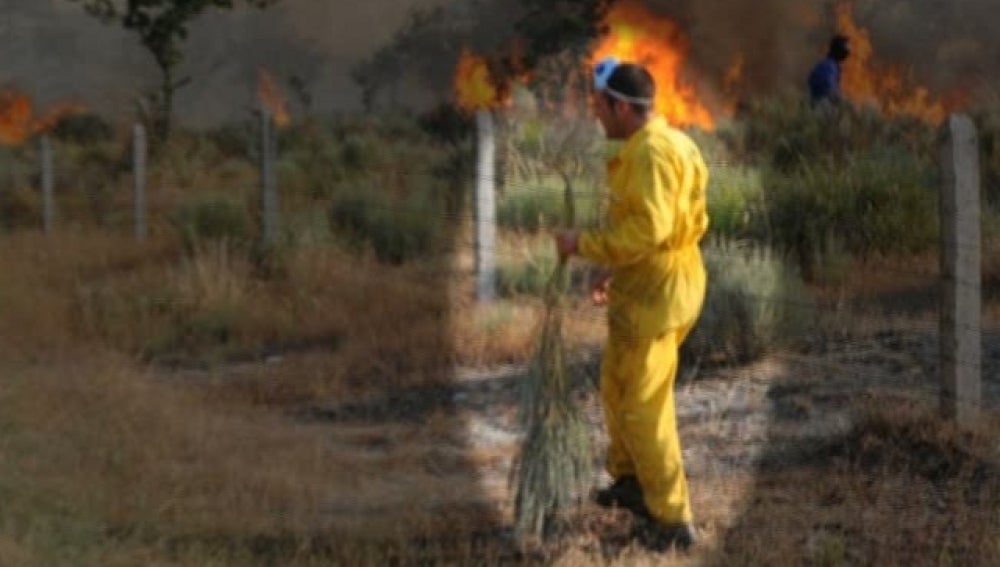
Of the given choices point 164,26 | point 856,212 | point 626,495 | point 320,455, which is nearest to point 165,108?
point 164,26

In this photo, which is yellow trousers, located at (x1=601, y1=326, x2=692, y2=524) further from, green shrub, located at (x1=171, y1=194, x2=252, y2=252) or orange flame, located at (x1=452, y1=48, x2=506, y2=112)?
orange flame, located at (x1=452, y1=48, x2=506, y2=112)

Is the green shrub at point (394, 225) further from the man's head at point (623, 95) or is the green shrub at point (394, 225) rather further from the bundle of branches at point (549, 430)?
the man's head at point (623, 95)

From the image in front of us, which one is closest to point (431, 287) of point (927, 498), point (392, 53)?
point (927, 498)

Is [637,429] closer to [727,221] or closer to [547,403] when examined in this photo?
[547,403]

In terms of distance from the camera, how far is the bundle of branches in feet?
21.5

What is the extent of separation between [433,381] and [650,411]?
3.65m

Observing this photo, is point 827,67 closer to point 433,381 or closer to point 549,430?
point 433,381

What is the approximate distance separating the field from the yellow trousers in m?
0.21

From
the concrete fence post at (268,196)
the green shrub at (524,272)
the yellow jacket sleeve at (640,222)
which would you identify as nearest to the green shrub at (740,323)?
the green shrub at (524,272)

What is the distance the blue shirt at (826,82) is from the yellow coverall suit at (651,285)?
43.6 ft

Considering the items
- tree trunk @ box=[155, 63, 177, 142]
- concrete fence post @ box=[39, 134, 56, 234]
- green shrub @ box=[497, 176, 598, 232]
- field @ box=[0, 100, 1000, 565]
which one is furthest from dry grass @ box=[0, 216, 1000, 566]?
tree trunk @ box=[155, 63, 177, 142]

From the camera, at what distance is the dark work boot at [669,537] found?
649cm

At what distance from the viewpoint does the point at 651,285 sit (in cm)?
627

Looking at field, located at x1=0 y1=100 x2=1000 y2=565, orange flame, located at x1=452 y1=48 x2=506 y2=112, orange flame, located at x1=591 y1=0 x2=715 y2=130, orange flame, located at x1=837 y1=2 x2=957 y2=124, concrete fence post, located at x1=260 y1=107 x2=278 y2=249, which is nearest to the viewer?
field, located at x1=0 y1=100 x2=1000 y2=565
